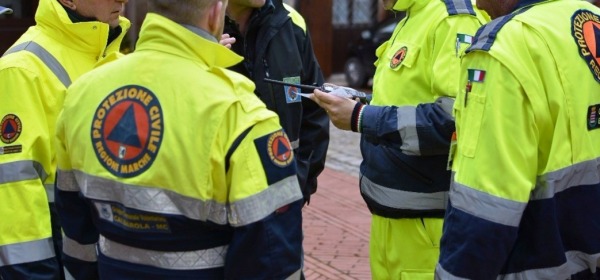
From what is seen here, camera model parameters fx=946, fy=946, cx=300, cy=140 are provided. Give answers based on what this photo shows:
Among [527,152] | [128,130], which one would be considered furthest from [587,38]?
[128,130]

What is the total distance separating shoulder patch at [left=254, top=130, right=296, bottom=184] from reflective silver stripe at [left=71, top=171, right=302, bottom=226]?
22 millimetres

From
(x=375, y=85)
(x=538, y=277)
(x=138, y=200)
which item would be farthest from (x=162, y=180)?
(x=375, y=85)

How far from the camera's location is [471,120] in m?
2.72

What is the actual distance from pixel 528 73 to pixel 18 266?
A: 75.3 inches

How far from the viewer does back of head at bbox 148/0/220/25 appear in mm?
2523

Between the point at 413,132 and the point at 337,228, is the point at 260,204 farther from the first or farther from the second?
the point at 337,228

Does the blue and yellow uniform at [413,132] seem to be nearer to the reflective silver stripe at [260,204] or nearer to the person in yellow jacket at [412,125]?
the person in yellow jacket at [412,125]

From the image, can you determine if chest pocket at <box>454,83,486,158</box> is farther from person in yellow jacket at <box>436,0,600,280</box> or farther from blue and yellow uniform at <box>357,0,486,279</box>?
blue and yellow uniform at <box>357,0,486,279</box>

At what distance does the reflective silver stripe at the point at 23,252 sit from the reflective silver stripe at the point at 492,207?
157 cm

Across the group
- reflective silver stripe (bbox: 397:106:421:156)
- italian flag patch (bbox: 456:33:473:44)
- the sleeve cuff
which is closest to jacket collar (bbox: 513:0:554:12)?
italian flag patch (bbox: 456:33:473:44)

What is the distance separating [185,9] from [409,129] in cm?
125

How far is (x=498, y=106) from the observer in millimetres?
2648

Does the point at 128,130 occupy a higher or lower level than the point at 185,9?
lower

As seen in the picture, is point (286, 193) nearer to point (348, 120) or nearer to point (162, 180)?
point (162, 180)
